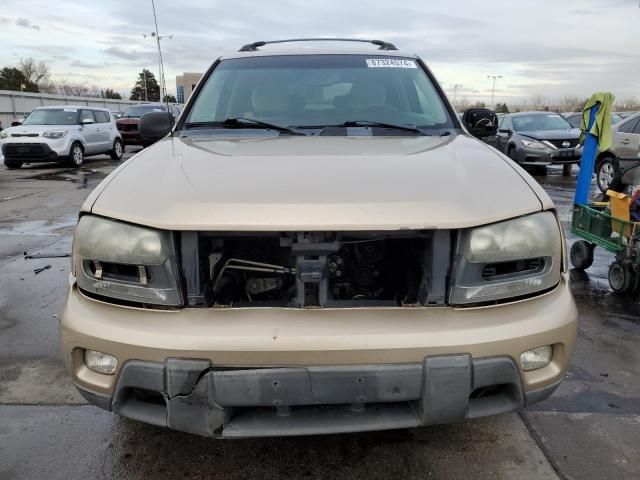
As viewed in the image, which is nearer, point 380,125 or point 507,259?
point 507,259

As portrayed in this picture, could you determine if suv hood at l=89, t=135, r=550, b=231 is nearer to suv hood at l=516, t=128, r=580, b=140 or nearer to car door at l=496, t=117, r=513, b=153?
suv hood at l=516, t=128, r=580, b=140

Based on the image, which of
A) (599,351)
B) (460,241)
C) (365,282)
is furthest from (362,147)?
(599,351)

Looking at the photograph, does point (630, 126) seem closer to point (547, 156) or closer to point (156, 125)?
point (547, 156)

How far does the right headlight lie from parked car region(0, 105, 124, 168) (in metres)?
14.7

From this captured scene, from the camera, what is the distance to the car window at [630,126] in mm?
10750

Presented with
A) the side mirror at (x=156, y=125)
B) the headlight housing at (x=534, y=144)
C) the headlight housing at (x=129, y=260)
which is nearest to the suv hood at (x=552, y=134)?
the headlight housing at (x=534, y=144)

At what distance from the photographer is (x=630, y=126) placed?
35.7ft

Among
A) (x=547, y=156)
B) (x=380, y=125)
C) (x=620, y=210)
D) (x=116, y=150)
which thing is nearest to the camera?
(x=380, y=125)

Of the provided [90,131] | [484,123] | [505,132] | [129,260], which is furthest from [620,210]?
[90,131]

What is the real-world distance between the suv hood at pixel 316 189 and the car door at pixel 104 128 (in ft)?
51.4

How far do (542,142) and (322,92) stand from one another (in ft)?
37.7

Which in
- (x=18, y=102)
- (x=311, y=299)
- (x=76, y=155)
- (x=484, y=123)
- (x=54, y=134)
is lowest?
(x=76, y=155)

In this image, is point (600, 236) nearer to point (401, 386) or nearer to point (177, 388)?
point (401, 386)

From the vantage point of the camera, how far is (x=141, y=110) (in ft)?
71.9
